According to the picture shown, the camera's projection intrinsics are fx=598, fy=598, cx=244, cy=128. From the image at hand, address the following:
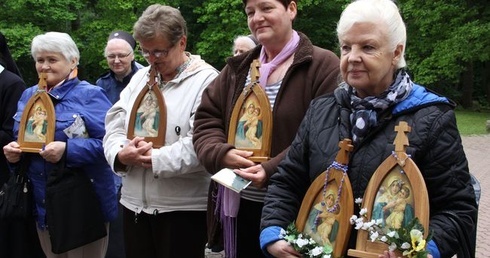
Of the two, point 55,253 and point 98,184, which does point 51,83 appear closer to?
point 98,184

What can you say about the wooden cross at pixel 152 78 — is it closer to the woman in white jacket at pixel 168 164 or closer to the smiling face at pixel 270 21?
the woman in white jacket at pixel 168 164

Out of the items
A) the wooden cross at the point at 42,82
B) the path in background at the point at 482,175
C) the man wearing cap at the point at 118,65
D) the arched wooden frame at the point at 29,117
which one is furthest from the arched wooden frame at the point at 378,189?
the man wearing cap at the point at 118,65

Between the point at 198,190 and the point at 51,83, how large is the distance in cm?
138

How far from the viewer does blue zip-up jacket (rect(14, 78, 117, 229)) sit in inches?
157

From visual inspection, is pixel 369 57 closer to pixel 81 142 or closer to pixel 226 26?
pixel 81 142

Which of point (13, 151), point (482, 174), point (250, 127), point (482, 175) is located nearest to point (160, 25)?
point (250, 127)

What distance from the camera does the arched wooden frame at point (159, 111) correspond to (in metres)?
3.44

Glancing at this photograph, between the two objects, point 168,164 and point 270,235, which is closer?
point 270,235

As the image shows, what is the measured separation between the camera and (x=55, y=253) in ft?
13.3

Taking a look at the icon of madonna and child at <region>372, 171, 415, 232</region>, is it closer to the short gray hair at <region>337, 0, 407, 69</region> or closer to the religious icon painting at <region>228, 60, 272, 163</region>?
the short gray hair at <region>337, 0, 407, 69</region>

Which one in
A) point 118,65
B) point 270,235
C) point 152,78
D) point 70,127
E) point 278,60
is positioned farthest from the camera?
point 118,65

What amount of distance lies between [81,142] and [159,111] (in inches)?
32.1

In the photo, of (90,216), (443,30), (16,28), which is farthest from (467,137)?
(16,28)

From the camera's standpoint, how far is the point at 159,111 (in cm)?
344
